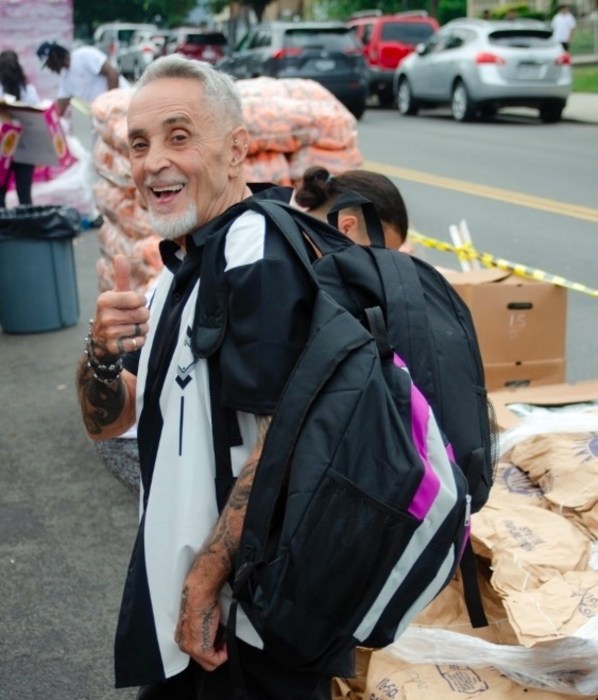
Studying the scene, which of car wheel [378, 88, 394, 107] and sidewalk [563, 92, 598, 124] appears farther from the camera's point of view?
car wheel [378, 88, 394, 107]

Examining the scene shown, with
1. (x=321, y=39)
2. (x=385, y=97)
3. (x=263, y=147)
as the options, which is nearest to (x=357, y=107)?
(x=321, y=39)

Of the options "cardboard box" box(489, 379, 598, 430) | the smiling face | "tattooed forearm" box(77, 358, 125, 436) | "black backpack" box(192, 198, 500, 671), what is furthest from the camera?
"cardboard box" box(489, 379, 598, 430)

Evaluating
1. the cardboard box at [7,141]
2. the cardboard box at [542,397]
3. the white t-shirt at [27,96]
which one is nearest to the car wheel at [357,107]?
the white t-shirt at [27,96]

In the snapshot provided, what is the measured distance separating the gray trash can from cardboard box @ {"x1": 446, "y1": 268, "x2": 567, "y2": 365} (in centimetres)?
387

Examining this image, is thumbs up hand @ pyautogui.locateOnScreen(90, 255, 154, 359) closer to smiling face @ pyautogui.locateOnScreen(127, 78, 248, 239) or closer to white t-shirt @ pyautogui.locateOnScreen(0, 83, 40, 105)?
smiling face @ pyautogui.locateOnScreen(127, 78, 248, 239)

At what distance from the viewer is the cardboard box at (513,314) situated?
4617 mm

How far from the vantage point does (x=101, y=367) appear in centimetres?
228

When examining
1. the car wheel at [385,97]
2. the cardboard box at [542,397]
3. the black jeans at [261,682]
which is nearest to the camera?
the black jeans at [261,682]

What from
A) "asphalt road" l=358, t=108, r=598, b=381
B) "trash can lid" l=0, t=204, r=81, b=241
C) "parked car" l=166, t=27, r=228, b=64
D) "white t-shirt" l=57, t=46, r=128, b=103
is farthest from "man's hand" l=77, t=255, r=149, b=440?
"parked car" l=166, t=27, r=228, b=64

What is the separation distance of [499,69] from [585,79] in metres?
8.69

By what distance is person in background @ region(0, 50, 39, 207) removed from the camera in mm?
10055

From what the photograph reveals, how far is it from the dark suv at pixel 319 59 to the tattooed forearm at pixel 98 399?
777 inches

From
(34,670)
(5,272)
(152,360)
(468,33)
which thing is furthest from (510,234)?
(468,33)

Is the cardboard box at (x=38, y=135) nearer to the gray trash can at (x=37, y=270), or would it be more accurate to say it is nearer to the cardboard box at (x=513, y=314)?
the gray trash can at (x=37, y=270)
